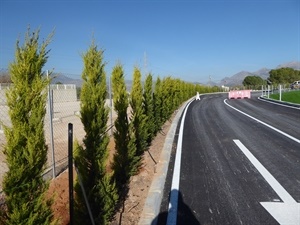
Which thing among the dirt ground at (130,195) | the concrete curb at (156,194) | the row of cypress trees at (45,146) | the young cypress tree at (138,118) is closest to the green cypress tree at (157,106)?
the young cypress tree at (138,118)

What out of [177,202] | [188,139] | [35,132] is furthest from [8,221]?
[188,139]

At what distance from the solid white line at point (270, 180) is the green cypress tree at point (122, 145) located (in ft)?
11.2

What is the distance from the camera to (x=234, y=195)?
6465 mm

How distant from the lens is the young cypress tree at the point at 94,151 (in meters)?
5.21

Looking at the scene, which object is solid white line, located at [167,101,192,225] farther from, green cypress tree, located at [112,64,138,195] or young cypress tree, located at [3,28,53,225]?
young cypress tree, located at [3,28,53,225]

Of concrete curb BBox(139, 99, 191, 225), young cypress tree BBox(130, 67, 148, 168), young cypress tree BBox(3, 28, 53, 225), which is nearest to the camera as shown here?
young cypress tree BBox(3, 28, 53, 225)

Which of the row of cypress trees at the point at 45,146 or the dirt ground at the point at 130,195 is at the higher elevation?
the row of cypress trees at the point at 45,146

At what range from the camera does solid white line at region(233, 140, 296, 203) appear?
6.21 metres

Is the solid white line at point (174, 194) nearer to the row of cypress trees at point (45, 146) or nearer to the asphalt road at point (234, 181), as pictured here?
the asphalt road at point (234, 181)

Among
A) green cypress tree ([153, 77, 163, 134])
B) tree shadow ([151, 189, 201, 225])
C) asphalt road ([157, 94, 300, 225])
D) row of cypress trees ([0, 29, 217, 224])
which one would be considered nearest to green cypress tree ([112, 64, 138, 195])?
row of cypress trees ([0, 29, 217, 224])

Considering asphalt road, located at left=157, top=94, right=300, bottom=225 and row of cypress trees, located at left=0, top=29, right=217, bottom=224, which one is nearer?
row of cypress trees, located at left=0, top=29, right=217, bottom=224

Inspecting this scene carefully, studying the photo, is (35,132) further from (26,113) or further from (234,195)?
(234,195)

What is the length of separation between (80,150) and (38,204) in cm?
168

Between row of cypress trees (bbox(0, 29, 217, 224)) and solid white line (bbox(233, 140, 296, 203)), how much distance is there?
11.0ft
